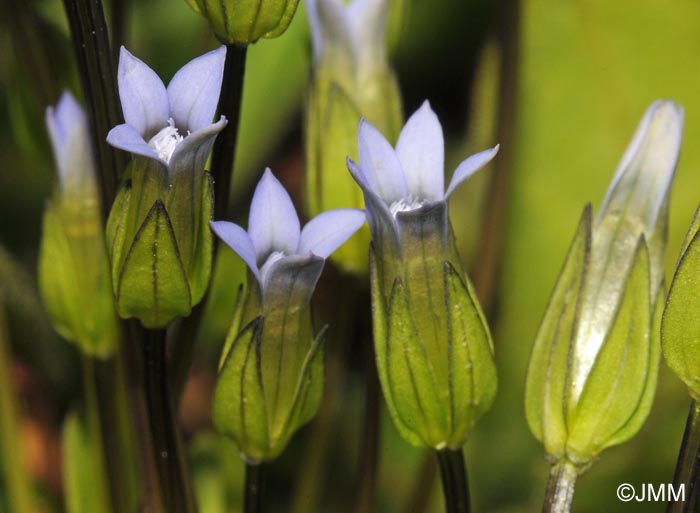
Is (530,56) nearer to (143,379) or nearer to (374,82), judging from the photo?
(374,82)

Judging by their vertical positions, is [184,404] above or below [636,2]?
below

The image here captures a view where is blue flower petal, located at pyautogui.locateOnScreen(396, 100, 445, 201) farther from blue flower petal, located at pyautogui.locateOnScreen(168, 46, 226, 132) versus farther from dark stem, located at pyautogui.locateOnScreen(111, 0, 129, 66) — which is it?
dark stem, located at pyautogui.locateOnScreen(111, 0, 129, 66)

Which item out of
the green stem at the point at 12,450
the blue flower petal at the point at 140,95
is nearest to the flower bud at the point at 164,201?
the blue flower petal at the point at 140,95

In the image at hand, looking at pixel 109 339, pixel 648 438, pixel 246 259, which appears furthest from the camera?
pixel 648 438

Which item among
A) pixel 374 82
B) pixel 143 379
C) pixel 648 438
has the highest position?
pixel 374 82

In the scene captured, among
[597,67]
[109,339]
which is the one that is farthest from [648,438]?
[109,339]

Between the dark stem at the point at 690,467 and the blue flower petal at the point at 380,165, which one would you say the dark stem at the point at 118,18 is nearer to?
the blue flower petal at the point at 380,165
